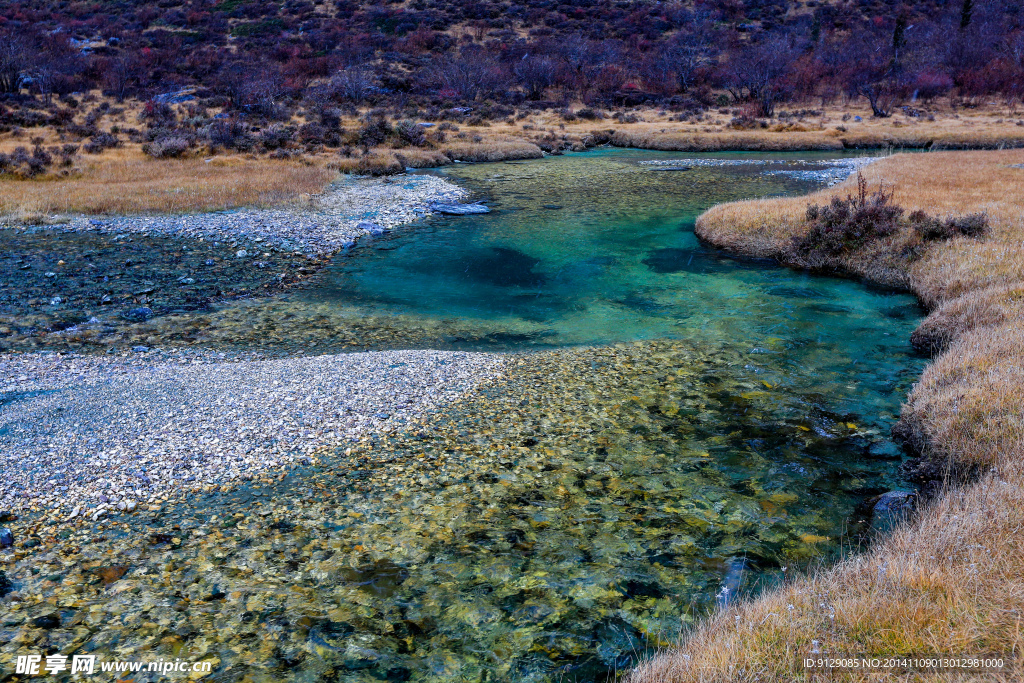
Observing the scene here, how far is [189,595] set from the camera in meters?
6.82

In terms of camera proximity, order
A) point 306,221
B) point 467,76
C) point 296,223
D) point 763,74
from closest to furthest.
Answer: point 296,223, point 306,221, point 763,74, point 467,76

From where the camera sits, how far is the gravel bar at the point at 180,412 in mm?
8797

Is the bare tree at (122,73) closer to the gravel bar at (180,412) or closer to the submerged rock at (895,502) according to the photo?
the gravel bar at (180,412)

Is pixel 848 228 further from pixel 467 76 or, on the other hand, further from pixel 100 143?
pixel 467 76

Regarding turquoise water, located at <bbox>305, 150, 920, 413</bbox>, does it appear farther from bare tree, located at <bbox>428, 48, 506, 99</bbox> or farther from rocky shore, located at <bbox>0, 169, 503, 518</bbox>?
bare tree, located at <bbox>428, 48, 506, 99</bbox>

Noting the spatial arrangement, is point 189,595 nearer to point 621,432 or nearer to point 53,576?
point 53,576

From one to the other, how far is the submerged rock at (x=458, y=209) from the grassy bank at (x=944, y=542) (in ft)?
51.9

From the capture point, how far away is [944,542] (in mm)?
6238

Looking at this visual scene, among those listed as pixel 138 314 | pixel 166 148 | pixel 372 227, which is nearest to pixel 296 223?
pixel 372 227

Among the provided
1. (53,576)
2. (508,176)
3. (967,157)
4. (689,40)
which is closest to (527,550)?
(53,576)

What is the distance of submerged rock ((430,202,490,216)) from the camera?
27.9 meters

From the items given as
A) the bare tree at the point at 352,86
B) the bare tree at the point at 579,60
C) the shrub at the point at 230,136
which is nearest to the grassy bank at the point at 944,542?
the shrub at the point at 230,136

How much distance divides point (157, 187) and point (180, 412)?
21.9m

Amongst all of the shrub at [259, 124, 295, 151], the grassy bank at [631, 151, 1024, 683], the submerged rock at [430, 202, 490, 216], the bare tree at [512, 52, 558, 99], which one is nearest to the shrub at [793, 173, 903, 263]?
the grassy bank at [631, 151, 1024, 683]
